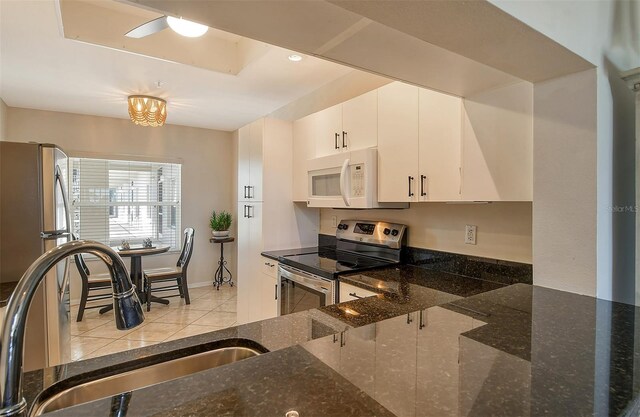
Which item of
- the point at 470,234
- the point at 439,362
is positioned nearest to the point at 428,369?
the point at 439,362

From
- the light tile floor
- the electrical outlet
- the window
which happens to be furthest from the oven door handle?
Result: the window

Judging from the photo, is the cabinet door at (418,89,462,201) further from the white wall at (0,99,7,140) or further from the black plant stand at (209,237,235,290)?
the white wall at (0,99,7,140)

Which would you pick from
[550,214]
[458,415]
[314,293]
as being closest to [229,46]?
[314,293]

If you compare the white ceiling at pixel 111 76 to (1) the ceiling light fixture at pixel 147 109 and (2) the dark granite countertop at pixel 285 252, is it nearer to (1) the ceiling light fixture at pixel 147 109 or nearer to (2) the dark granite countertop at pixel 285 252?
(1) the ceiling light fixture at pixel 147 109

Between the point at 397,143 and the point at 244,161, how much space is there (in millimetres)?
1864

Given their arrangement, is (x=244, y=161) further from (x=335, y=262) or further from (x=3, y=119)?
(x=3, y=119)

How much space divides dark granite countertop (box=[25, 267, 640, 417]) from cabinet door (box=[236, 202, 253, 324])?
7.42 ft

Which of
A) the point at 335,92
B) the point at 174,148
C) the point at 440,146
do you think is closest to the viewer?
the point at 440,146

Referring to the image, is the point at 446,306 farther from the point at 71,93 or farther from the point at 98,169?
the point at 98,169

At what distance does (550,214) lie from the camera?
4.45 feet

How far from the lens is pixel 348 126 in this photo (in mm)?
2561

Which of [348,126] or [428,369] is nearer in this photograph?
[428,369]

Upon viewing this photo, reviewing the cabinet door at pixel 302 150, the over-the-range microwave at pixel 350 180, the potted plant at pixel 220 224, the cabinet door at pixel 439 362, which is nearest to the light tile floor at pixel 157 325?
the potted plant at pixel 220 224

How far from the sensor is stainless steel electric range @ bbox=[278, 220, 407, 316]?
7.38ft
